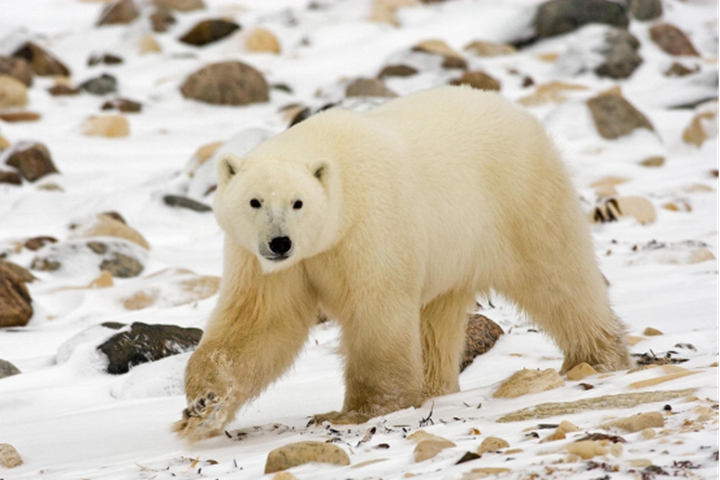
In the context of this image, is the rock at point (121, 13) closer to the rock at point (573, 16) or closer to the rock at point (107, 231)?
the rock at point (573, 16)

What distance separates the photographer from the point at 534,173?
4.69 m

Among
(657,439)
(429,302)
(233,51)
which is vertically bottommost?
(233,51)

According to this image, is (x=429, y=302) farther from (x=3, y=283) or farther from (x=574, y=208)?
(x=3, y=283)

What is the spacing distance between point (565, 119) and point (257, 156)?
25.4ft

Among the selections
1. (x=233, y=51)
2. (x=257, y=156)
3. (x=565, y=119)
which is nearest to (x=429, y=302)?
(x=257, y=156)

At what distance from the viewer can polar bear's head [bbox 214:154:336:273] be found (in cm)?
379

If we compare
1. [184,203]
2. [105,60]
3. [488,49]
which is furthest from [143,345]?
[105,60]

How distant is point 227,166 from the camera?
4086 mm

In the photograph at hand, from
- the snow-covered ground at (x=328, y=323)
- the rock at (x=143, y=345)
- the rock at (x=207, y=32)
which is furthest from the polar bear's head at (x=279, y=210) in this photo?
the rock at (x=207, y=32)

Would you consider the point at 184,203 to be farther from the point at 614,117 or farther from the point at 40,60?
the point at 40,60

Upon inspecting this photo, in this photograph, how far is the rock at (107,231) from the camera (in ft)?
27.2

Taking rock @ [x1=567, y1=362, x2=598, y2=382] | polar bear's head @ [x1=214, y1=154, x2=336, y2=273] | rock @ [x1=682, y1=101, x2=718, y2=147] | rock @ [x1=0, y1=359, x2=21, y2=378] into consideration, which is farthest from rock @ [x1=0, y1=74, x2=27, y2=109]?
rock @ [x1=567, y1=362, x2=598, y2=382]

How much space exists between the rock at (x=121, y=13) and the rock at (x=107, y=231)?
9889 mm

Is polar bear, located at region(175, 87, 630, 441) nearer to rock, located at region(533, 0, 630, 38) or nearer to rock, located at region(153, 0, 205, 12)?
rock, located at region(533, 0, 630, 38)
